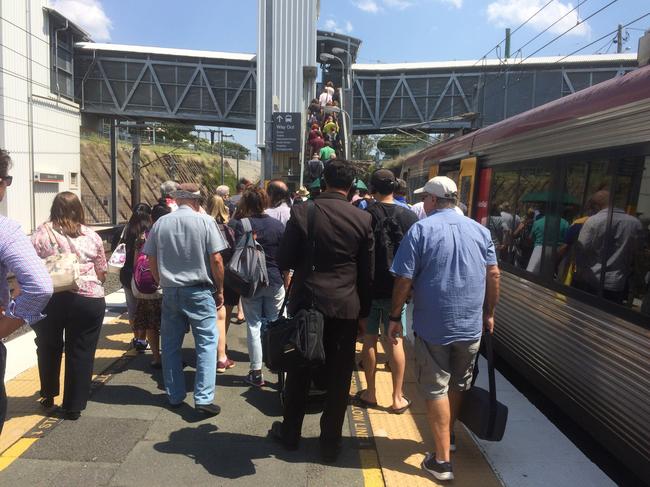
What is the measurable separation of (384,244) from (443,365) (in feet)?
3.49

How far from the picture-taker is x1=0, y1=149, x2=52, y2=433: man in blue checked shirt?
1.97m

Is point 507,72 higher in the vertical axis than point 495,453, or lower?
higher

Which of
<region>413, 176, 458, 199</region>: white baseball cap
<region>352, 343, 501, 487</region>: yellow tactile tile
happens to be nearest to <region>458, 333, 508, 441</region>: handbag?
<region>352, 343, 501, 487</region>: yellow tactile tile

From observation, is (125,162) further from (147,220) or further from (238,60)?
(147,220)

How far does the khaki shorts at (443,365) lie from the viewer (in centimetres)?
302

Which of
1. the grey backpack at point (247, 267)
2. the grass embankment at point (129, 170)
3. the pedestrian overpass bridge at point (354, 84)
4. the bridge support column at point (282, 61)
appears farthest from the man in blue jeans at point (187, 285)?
the grass embankment at point (129, 170)

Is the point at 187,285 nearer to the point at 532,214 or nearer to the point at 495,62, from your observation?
the point at 532,214

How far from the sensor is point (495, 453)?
11.3 feet

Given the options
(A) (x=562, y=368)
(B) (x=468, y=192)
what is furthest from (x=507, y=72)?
(A) (x=562, y=368)

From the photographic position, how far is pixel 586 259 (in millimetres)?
3848

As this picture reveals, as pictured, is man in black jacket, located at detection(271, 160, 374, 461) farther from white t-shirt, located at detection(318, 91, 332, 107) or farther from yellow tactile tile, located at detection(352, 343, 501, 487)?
white t-shirt, located at detection(318, 91, 332, 107)

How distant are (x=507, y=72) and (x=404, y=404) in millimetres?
29207

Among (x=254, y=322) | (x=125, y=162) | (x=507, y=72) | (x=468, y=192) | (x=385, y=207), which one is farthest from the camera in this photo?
(x=125, y=162)

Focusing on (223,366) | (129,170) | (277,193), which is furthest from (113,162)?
(223,366)
